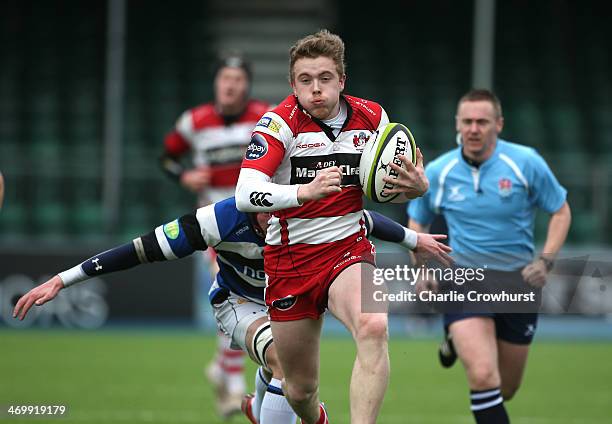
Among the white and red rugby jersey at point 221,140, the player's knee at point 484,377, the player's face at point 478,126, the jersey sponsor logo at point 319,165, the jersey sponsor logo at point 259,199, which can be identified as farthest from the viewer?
the white and red rugby jersey at point 221,140

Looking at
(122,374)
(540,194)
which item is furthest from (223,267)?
(122,374)

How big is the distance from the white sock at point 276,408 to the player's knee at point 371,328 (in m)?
0.97

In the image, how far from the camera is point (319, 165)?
5773mm

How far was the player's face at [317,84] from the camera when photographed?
5.67 meters

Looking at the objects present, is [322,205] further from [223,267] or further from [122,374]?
[122,374]

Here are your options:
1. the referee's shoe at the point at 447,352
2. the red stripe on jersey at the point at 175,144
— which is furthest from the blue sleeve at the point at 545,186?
the red stripe on jersey at the point at 175,144

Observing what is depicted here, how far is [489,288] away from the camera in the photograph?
714 cm

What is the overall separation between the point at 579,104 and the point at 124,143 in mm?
8979

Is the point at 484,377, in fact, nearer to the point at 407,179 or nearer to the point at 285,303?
the point at 285,303

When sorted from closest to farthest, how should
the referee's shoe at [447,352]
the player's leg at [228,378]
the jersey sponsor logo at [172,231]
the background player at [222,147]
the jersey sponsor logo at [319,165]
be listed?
the jersey sponsor logo at [319,165]
the jersey sponsor logo at [172,231]
the referee's shoe at [447,352]
the player's leg at [228,378]
the background player at [222,147]

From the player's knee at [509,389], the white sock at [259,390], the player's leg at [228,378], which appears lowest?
the player's leg at [228,378]

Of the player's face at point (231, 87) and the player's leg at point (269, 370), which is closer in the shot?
the player's leg at point (269, 370)

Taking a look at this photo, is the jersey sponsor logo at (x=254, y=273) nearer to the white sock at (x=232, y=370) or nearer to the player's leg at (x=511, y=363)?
the player's leg at (x=511, y=363)

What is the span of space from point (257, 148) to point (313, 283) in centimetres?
77
